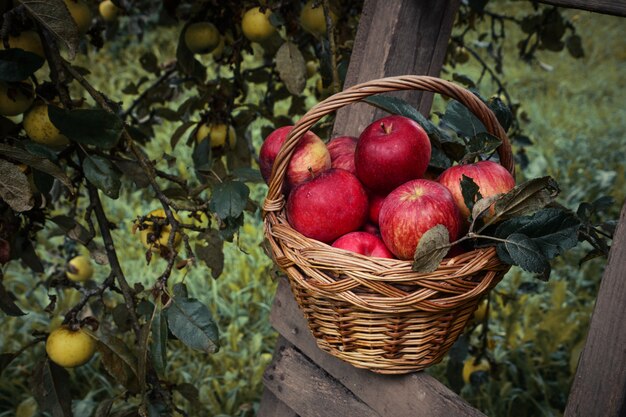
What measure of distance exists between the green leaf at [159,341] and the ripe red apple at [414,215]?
45 centimetres

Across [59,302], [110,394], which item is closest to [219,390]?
[110,394]

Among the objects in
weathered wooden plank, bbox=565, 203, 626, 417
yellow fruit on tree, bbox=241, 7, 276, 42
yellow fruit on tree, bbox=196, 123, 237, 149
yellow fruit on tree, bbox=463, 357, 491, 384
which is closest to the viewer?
weathered wooden plank, bbox=565, 203, 626, 417

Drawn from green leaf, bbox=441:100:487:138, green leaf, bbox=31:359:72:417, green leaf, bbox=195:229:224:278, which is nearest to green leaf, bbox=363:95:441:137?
green leaf, bbox=441:100:487:138

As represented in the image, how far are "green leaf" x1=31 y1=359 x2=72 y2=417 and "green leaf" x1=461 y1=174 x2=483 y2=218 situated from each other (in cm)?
94

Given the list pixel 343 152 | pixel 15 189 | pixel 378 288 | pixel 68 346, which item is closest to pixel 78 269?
pixel 68 346

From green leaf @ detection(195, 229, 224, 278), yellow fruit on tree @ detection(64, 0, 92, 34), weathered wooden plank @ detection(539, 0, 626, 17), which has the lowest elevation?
green leaf @ detection(195, 229, 224, 278)

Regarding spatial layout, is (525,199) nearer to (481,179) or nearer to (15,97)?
(481,179)

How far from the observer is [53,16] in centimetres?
114

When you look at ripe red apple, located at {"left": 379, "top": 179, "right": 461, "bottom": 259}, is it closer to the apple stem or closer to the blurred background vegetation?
the apple stem

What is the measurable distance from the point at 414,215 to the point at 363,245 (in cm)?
12

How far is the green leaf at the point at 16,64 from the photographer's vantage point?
115 centimetres

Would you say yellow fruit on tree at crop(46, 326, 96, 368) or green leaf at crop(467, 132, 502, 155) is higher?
green leaf at crop(467, 132, 502, 155)

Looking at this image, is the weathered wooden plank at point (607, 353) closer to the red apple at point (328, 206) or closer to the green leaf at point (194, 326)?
the red apple at point (328, 206)

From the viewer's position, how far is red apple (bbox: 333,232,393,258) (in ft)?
3.52
